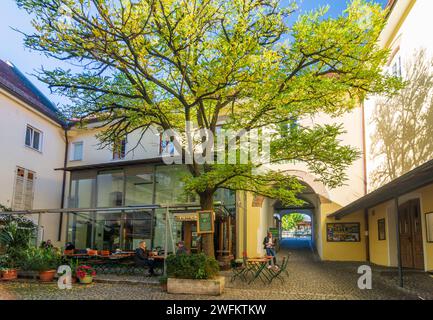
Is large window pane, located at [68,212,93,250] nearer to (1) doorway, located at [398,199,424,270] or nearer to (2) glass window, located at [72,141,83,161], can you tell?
(2) glass window, located at [72,141,83,161]

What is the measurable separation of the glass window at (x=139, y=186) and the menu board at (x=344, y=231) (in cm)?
861

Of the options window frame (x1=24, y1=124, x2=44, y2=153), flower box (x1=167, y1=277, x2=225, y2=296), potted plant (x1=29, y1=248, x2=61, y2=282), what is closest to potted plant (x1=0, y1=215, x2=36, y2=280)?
potted plant (x1=29, y1=248, x2=61, y2=282)

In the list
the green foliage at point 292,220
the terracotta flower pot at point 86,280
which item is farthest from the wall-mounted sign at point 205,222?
the green foliage at point 292,220

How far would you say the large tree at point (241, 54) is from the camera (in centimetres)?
926

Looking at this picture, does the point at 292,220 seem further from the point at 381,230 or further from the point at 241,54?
the point at 241,54

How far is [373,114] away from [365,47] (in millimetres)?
7513

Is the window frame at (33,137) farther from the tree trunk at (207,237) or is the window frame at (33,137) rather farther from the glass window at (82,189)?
the tree trunk at (207,237)

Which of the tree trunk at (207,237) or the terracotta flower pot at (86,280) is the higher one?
the tree trunk at (207,237)

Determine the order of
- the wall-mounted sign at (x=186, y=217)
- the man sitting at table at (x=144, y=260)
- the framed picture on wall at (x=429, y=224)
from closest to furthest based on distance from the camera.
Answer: the framed picture on wall at (x=429, y=224)
the man sitting at table at (x=144, y=260)
the wall-mounted sign at (x=186, y=217)

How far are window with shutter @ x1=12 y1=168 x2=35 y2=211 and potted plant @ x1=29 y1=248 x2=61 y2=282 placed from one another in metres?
8.23

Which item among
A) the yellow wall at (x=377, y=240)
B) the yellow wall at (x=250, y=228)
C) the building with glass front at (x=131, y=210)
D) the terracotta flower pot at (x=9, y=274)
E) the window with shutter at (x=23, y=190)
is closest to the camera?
the terracotta flower pot at (x=9, y=274)

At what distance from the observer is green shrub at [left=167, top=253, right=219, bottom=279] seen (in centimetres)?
1014

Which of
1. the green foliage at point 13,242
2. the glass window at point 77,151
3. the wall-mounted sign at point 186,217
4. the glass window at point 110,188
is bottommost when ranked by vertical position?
the green foliage at point 13,242

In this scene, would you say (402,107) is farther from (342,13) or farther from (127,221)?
(127,221)
